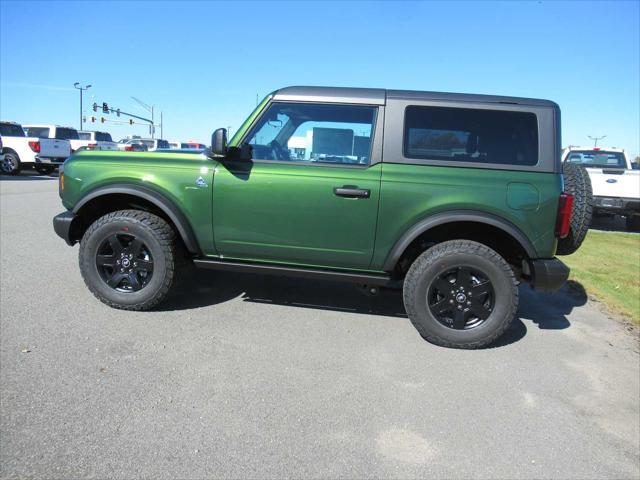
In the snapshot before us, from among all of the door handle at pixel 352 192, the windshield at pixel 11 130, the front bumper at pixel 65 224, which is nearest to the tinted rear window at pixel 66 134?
the windshield at pixel 11 130

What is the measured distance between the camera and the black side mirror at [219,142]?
3.54 m

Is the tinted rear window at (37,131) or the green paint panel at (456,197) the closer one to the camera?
the green paint panel at (456,197)

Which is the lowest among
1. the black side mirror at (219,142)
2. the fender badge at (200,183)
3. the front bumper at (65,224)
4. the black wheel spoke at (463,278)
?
the black wheel spoke at (463,278)

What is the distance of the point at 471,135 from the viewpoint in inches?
141

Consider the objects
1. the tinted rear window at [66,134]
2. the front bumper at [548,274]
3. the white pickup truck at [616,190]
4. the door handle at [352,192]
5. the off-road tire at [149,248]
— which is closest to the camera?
the front bumper at [548,274]

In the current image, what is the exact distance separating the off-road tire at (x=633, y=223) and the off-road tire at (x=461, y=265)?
979 centimetres

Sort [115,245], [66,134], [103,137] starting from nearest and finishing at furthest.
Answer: [115,245] → [66,134] → [103,137]

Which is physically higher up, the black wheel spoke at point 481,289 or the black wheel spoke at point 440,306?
the black wheel spoke at point 481,289

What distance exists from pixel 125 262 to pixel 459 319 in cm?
293

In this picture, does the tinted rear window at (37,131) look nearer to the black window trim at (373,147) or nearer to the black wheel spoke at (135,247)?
the black wheel spoke at (135,247)

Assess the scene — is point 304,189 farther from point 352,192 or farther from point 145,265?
point 145,265

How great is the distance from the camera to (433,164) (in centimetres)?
354

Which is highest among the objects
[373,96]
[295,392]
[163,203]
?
[373,96]

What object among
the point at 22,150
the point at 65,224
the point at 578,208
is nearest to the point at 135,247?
the point at 65,224
